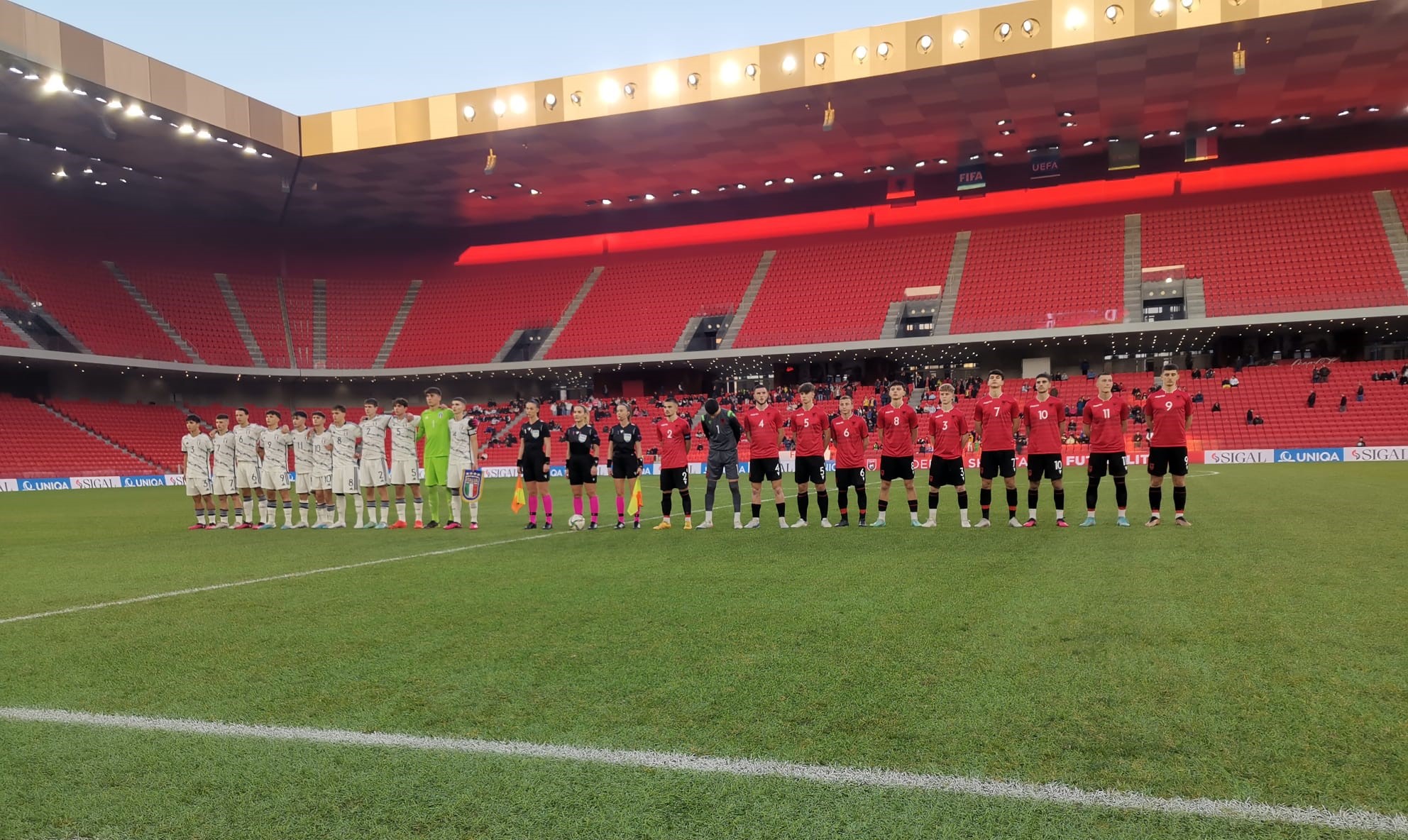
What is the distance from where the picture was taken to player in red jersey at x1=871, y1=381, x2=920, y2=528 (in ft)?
36.6

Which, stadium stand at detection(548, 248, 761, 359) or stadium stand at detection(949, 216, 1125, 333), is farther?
stadium stand at detection(548, 248, 761, 359)

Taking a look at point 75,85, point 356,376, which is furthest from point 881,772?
point 356,376

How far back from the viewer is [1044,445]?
1091 cm

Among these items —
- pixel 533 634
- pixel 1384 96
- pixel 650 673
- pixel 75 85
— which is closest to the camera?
pixel 650 673

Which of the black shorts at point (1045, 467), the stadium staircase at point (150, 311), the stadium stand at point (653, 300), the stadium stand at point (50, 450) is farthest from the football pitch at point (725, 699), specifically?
the stadium staircase at point (150, 311)

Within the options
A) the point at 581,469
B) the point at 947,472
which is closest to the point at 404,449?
the point at 581,469

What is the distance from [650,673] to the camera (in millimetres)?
4414

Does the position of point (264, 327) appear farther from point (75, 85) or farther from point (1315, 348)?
point (1315, 348)

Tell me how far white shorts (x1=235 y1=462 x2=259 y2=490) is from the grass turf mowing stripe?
5524mm

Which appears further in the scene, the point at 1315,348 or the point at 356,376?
the point at 356,376

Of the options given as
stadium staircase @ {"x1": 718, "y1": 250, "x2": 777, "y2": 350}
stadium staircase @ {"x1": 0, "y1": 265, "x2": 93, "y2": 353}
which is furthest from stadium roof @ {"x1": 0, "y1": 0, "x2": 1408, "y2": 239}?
stadium staircase @ {"x1": 0, "y1": 265, "x2": 93, "y2": 353}

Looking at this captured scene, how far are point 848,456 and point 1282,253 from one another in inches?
1145

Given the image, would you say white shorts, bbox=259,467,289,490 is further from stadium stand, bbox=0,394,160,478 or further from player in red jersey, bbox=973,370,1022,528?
stadium stand, bbox=0,394,160,478

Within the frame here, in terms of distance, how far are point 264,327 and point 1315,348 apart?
44.9 meters
